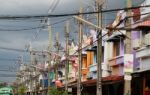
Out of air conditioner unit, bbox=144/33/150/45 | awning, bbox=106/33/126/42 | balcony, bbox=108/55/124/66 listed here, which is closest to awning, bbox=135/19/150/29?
air conditioner unit, bbox=144/33/150/45

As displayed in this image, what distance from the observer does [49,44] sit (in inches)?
2370

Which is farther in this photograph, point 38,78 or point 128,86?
point 38,78

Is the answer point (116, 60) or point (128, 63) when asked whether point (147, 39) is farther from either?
point (116, 60)

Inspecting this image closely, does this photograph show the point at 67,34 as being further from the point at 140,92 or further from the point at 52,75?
the point at 52,75

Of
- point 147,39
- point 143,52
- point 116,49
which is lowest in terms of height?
point 143,52

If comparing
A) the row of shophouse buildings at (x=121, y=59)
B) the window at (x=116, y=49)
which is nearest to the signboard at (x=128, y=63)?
the row of shophouse buildings at (x=121, y=59)

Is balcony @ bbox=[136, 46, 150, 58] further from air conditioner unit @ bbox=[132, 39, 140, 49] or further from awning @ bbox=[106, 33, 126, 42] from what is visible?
awning @ bbox=[106, 33, 126, 42]

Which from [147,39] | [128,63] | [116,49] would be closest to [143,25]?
[147,39]

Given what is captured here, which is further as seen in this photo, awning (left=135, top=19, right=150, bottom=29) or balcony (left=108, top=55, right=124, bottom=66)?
balcony (left=108, top=55, right=124, bottom=66)

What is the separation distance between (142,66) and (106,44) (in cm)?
1241

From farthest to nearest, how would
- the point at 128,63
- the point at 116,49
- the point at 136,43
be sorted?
the point at 116,49 → the point at 136,43 → the point at 128,63

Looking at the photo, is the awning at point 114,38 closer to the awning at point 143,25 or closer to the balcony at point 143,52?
the balcony at point 143,52

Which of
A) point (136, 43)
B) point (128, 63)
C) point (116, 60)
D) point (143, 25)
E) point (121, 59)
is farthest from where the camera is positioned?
point (116, 60)

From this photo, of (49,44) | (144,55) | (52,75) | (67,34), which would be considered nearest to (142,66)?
(144,55)
